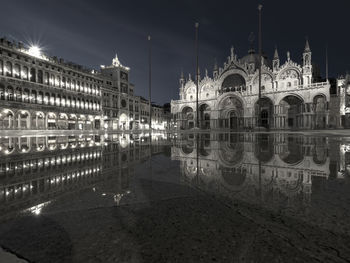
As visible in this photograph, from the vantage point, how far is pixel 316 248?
3.87 ft

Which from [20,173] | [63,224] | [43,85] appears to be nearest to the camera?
[63,224]

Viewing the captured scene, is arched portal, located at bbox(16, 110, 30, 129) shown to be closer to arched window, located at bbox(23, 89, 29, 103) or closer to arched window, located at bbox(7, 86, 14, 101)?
arched window, located at bbox(23, 89, 29, 103)

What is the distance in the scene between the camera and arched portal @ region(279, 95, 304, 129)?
40.1 meters

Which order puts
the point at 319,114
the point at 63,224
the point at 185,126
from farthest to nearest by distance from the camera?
the point at 185,126 < the point at 319,114 < the point at 63,224

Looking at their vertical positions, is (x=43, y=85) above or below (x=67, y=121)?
above

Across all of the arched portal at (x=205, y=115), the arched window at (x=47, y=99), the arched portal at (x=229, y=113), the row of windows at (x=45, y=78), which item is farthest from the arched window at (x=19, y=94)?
the arched portal at (x=229, y=113)

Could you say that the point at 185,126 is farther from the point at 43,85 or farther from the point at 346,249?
the point at 346,249

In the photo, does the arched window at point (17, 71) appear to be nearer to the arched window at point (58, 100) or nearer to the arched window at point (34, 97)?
the arched window at point (34, 97)

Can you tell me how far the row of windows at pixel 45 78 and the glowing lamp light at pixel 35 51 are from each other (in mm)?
2784

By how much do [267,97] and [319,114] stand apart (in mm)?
9444

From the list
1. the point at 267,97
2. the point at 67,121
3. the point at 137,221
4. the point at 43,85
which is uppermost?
the point at 43,85

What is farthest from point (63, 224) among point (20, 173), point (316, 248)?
point (20, 173)

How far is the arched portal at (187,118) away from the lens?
56375mm

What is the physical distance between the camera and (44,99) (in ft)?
133
